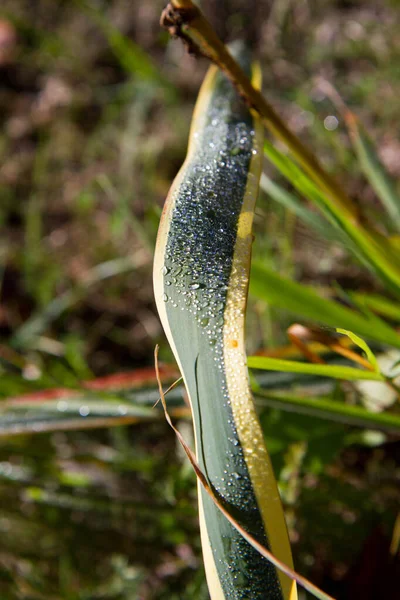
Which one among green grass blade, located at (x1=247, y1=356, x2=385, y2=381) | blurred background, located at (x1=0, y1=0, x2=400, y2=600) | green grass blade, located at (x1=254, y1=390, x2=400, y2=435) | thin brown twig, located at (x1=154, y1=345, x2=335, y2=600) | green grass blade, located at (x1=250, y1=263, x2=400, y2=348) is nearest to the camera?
thin brown twig, located at (x1=154, y1=345, x2=335, y2=600)

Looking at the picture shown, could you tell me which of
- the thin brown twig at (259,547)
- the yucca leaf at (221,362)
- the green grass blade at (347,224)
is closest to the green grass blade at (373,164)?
the green grass blade at (347,224)

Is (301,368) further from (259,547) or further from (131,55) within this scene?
(131,55)

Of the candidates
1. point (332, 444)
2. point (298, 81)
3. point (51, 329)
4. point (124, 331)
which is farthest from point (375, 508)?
point (298, 81)

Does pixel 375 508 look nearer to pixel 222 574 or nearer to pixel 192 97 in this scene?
pixel 222 574

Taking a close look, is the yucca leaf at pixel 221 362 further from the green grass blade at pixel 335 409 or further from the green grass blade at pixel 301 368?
the green grass blade at pixel 335 409

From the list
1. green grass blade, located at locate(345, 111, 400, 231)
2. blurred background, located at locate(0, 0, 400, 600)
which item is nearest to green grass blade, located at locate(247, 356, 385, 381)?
blurred background, located at locate(0, 0, 400, 600)

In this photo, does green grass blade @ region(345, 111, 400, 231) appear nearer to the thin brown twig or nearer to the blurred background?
the blurred background
